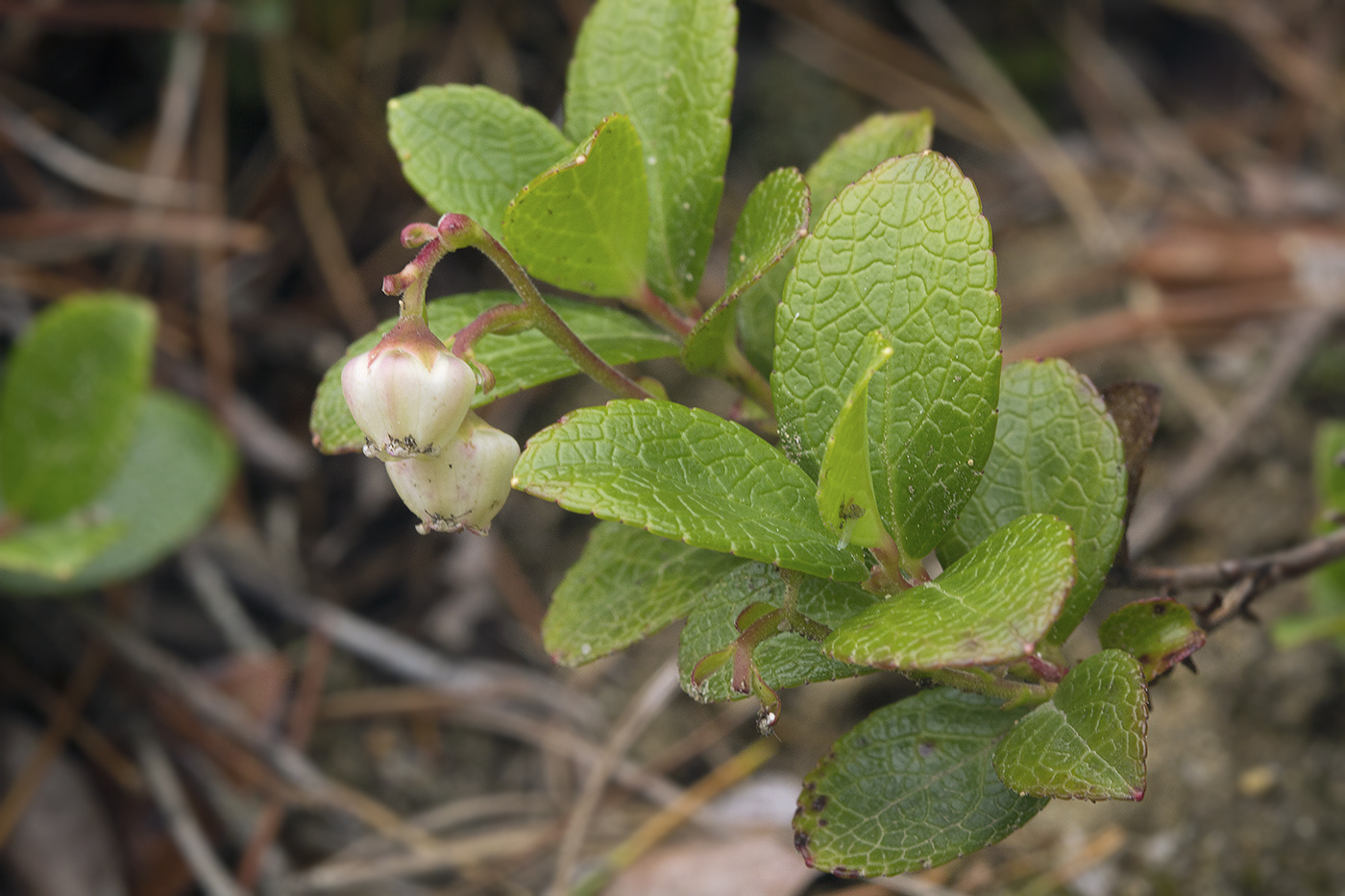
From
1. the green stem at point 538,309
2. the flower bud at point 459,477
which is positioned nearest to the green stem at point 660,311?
the green stem at point 538,309

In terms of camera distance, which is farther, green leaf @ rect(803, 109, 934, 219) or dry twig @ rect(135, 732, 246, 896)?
dry twig @ rect(135, 732, 246, 896)

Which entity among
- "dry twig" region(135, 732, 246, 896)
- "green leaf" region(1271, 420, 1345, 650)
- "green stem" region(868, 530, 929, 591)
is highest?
"green stem" region(868, 530, 929, 591)

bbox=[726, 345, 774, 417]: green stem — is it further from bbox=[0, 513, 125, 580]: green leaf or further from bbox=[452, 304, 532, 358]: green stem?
bbox=[0, 513, 125, 580]: green leaf

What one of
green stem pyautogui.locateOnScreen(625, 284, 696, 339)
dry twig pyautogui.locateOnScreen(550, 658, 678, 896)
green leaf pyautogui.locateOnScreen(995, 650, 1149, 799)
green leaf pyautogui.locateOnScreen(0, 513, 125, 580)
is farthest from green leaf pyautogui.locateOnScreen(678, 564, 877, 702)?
green leaf pyautogui.locateOnScreen(0, 513, 125, 580)

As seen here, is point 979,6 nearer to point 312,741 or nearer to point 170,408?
point 170,408

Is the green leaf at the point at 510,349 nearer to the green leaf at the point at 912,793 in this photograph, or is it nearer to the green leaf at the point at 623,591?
the green leaf at the point at 623,591

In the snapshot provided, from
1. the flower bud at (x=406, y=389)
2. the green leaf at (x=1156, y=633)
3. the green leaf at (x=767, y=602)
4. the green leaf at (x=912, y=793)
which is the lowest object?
→ the green leaf at (x=912, y=793)
